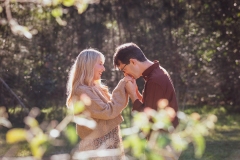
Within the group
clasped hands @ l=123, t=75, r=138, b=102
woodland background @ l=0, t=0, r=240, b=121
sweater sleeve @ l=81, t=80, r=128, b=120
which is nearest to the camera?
clasped hands @ l=123, t=75, r=138, b=102

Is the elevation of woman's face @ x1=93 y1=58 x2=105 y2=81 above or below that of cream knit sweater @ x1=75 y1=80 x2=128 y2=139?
above

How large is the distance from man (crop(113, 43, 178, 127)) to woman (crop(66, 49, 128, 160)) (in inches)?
8.4

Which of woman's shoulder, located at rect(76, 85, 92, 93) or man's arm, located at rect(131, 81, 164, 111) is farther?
woman's shoulder, located at rect(76, 85, 92, 93)

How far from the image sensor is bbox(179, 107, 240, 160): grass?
25.7 feet

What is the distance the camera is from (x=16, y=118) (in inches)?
432

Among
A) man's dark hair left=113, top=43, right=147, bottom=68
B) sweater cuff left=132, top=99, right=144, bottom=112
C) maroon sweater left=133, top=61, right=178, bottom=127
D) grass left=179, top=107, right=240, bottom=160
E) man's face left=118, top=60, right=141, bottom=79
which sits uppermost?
man's dark hair left=113, top=43, right=147, bottom=68

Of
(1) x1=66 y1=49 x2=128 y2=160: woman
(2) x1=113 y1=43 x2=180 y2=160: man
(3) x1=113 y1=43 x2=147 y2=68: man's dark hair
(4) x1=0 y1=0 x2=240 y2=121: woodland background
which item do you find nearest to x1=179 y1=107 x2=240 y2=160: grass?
(4) x1=0 y1=0 x2=240 y2=121: woodland background

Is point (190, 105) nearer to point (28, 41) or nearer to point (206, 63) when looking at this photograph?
point (206, 63)

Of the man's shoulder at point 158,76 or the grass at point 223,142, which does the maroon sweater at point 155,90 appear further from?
the grass at point 223,142

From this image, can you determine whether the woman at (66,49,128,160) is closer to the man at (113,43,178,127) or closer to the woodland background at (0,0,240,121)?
the man at (113,43,178,127)

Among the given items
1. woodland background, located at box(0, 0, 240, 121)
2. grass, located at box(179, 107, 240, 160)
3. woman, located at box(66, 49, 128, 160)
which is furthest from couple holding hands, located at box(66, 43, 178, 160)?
woodland background, located at box(0, 0, 240, 121)

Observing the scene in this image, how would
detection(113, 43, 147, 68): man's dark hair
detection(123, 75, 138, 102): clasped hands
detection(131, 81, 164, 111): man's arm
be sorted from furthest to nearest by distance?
detection(123, 75, 138, 102): clasped hands, detection(113, 43, 147, 68): man's dark hair, detection(131, 81, 164, 111): man's arm

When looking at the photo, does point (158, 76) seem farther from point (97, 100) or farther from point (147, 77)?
point (97, 100)

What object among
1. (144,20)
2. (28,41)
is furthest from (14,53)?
(144,20)
